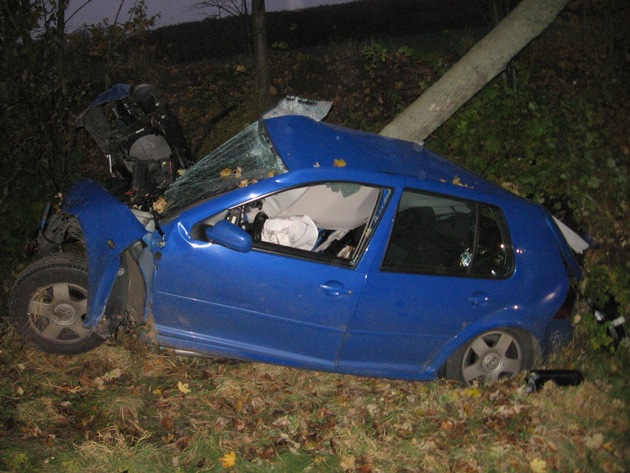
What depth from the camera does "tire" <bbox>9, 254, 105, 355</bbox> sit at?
4281 millimetres

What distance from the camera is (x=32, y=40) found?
615 cm

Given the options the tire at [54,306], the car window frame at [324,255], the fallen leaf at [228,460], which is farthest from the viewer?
the tire at [54,306]

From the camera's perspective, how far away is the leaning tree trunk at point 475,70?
22.1 feet

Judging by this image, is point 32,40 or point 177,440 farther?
point 32,40

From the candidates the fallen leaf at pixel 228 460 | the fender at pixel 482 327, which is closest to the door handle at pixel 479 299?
the fender at pixel 482 327

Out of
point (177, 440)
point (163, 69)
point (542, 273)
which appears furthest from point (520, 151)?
point (163, 69)

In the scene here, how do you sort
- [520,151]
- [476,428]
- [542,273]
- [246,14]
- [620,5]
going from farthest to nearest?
[246,14] < [620,5] < [520,151] < [542,273] < [476,428]

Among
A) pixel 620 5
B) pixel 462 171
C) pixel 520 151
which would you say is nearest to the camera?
pixel 462 171

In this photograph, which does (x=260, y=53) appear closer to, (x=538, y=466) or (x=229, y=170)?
(x=229, y=170)

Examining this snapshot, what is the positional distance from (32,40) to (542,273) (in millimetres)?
5420

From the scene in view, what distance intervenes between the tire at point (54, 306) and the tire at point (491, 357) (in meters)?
2.68

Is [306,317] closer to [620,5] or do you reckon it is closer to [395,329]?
[395,329]

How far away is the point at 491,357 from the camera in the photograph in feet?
14.9

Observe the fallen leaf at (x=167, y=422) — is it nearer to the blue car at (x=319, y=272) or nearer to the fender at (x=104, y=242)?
the blue car at (x=319, y=272)
